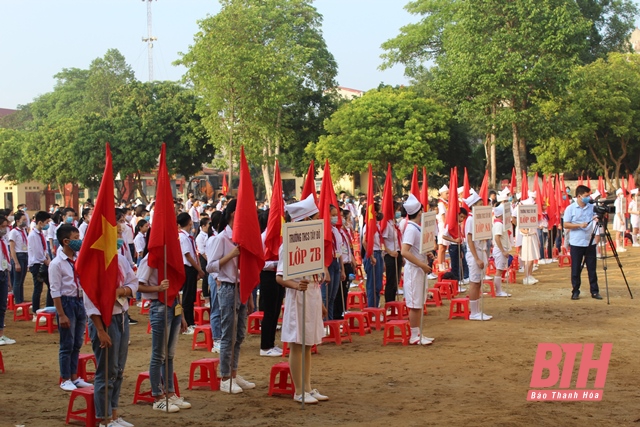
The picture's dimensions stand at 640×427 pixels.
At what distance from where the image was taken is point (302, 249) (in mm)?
7484

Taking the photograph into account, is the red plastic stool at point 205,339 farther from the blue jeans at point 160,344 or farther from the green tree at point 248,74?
the green tree at point 248,74

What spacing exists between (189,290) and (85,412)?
4.65 metres

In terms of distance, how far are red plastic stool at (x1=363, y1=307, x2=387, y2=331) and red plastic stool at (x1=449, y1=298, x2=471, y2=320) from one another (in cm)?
124

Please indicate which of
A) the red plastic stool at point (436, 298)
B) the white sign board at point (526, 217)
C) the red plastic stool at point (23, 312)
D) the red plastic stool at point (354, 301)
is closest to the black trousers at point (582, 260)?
the white sign board at point (526, 217)

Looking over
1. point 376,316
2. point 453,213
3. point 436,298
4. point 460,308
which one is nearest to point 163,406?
point 376,316

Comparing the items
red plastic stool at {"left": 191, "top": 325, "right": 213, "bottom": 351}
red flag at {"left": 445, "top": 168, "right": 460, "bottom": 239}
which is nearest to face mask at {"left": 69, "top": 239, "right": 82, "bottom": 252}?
red plastic stool at {"left": 191, "top": 325, "right": 213, "bottom": 351}

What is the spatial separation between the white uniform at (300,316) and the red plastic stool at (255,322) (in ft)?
13.9

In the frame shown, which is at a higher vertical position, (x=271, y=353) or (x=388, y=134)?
(x=388, y=134)

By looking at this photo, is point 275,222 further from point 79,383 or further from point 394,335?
point 79,383

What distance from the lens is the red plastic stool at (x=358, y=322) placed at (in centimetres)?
1175

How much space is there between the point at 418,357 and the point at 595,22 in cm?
5077

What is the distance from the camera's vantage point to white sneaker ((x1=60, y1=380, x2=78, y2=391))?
839 cm

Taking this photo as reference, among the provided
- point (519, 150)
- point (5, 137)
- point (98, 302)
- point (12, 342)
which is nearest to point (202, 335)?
point (12, 342)

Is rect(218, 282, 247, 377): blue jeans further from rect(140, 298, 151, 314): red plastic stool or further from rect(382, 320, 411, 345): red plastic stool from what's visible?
rect(140, 298, 151, 314): red plastic stool
